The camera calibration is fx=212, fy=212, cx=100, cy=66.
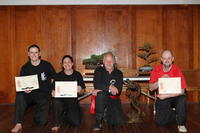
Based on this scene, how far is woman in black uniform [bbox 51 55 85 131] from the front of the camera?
10.0ft

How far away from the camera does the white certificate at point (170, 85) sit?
9.70ft

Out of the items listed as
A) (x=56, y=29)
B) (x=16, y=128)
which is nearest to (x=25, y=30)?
(x=56, y=29)

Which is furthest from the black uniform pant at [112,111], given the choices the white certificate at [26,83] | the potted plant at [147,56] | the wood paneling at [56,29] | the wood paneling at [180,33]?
the wood paneling at [180,33]

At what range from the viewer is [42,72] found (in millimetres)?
3275

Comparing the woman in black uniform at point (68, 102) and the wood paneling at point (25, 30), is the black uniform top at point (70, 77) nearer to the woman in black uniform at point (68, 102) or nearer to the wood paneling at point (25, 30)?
the woman in black uniform at point (68, 102)

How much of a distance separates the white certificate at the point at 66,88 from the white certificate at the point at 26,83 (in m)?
0.35

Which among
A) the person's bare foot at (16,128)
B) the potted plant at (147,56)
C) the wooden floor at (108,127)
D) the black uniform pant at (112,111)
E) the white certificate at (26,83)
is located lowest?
the wooden floor at (108,127)

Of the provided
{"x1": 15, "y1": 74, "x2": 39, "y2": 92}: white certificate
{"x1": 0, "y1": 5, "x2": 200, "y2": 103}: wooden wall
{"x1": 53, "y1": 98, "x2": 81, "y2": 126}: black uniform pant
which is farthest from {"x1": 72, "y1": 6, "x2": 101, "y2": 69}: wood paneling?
{"x1": 15, "y1": 74, "x2": 39, "y2": 92}: white certificate

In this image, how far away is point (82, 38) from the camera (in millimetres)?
5191

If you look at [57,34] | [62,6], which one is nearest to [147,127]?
[57,34]

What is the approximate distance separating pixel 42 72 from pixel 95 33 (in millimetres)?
2254

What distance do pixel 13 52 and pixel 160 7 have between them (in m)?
3.75

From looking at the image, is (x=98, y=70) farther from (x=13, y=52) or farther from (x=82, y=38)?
(x=13, y=52)

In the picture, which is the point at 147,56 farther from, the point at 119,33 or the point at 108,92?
the point at 108,92
